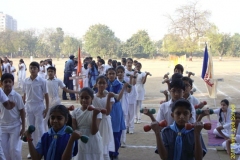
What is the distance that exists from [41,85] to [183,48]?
200ft

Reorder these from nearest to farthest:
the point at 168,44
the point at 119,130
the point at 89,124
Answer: the point at 89,124 < the point at 119,130 < the point at 168,44

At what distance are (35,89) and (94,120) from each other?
102 inches

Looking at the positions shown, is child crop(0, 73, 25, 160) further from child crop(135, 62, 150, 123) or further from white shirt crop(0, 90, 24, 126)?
child crop(135, 62, 150, 123)

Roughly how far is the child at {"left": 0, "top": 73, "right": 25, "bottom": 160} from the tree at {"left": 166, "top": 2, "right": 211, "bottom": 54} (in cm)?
6204

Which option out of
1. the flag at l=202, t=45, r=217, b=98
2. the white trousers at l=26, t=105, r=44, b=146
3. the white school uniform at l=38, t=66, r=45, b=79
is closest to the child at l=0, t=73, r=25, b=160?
the white trousers at l=26, t=105, r=44, b=146

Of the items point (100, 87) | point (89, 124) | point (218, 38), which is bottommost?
point (89, 124)

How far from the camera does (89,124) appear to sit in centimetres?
429

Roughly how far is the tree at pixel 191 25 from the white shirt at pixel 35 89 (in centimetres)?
6064

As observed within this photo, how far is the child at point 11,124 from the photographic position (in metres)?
4.83

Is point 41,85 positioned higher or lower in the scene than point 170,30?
lower

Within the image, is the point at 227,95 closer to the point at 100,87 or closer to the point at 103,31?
the point at 100,87

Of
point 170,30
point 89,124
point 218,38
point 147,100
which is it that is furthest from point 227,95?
point 170,30

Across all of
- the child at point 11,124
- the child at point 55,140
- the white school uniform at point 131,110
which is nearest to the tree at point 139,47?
the white school uniform at point 131,110

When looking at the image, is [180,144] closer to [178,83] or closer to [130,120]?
[178,83]
